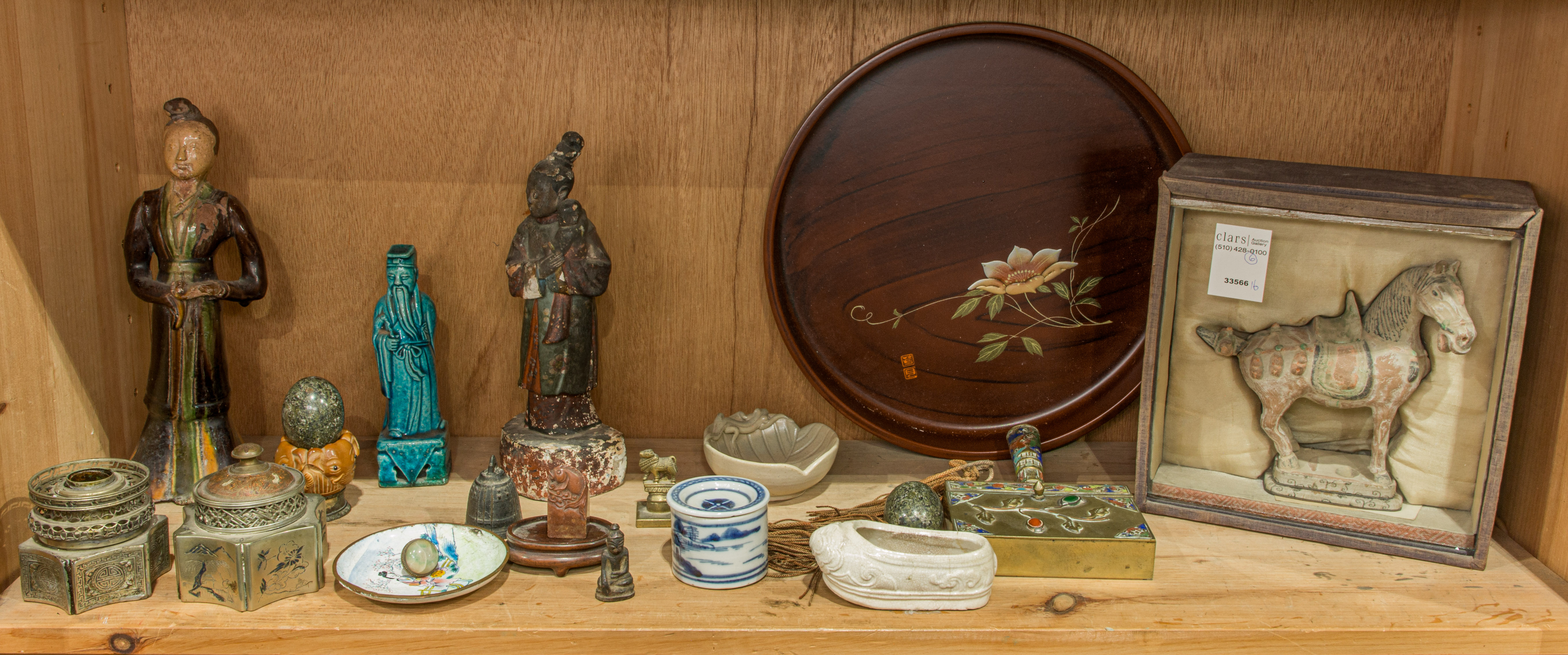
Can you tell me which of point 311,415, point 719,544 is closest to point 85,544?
point 311,415

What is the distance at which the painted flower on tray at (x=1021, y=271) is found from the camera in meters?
1.36

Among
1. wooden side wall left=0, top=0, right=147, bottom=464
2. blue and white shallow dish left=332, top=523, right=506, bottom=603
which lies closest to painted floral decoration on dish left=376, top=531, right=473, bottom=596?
blue and white shallow dish left=332, top=523, right=506, bottom=603

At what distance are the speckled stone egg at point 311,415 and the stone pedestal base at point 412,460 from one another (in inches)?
3.4

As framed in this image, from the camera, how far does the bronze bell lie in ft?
3.60

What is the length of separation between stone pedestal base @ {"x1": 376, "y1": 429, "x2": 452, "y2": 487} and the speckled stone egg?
86 mm

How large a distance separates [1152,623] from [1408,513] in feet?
1.24

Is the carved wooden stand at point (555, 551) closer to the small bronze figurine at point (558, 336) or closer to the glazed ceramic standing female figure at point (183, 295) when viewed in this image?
the small bronze figurine at point (558, 336)

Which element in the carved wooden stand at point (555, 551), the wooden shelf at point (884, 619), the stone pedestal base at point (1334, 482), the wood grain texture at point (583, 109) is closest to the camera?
the wooden shelf at point (884, 619)

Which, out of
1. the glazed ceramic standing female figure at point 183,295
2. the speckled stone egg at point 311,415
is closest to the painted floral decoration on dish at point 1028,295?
the speckled stone egg at point 311,415

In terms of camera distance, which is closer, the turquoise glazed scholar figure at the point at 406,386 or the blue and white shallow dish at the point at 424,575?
the blue and white shallow dish at the point at 424,575

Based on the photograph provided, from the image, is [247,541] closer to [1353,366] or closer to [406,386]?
[406,386]

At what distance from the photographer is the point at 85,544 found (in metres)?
0.95

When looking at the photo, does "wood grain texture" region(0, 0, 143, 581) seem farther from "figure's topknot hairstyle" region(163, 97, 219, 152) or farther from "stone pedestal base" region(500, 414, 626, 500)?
"stone pedestal base" region(500, 414, 626, 500)

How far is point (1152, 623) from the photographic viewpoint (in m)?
0.96
